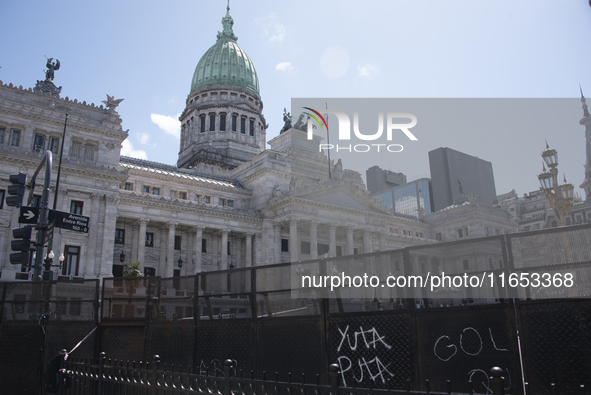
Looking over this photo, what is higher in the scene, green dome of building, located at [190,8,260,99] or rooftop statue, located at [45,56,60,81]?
green dome of building, located at [190,8,260,99]

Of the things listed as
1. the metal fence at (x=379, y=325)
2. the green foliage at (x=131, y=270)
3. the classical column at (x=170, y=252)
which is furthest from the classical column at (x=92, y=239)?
the metal fence at (x=379, y=325)

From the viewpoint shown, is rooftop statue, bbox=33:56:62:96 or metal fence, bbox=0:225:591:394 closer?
metal fence, bbox=0:225:591:394

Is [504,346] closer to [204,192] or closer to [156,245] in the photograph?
[156,245]

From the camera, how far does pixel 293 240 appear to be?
50969mm

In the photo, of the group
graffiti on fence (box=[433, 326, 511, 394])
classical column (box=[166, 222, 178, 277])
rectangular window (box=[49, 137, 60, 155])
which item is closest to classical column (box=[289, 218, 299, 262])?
classical column (box=[166, 222, 178, 277])

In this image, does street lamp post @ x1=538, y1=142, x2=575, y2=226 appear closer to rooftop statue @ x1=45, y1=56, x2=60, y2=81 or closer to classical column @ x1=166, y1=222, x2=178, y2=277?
classical column @ x1=166, y1=222, x2=178, y2=277

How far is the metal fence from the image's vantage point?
717 centimetres

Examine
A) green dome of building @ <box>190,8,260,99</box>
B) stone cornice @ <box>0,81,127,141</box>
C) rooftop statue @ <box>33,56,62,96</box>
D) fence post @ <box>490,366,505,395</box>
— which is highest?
green dome of building @ <box>190,8,260,99</box>

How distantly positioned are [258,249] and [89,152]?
20949mm

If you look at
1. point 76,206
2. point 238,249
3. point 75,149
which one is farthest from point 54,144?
point 238,249

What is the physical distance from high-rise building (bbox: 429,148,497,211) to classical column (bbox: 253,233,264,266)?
295 ft

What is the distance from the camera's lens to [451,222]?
3039 inches

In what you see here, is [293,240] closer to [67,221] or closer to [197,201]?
[197,201]

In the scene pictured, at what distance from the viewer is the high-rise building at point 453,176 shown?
131750mm
